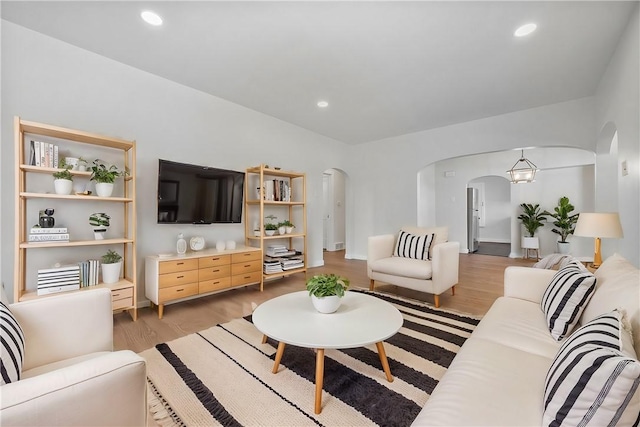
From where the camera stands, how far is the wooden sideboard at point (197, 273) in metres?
2.66

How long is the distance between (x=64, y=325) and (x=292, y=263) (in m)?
2.89

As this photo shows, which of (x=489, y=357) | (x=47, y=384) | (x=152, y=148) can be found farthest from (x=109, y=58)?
(x=489, y=357)

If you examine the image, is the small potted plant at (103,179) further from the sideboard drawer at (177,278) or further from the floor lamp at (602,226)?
the floor lamp at (602,226)

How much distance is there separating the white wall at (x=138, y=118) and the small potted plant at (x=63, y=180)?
33cm

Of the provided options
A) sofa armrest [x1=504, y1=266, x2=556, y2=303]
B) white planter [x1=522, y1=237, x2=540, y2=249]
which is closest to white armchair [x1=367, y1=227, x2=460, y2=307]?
sofa armrest [x1=504, y1=266, x2=556, y2=303]

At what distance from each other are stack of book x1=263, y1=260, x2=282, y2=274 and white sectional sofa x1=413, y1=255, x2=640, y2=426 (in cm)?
273

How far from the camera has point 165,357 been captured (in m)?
1.89

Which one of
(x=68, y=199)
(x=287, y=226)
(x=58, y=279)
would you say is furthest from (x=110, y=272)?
(x=287, y=226)

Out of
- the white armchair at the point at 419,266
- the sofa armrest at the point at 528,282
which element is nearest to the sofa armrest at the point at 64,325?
the sofa armrest at the point at 528,282

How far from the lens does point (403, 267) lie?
9.91 ft

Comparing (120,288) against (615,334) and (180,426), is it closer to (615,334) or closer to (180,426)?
(180,426)

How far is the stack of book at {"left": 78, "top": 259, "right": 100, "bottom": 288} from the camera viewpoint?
2357 millimetres

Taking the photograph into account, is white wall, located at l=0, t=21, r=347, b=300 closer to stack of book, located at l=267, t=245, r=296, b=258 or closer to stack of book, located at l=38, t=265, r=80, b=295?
stack of book, located at l=38, t=265, r=80, b=295

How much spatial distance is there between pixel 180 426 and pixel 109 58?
3.25 meters
